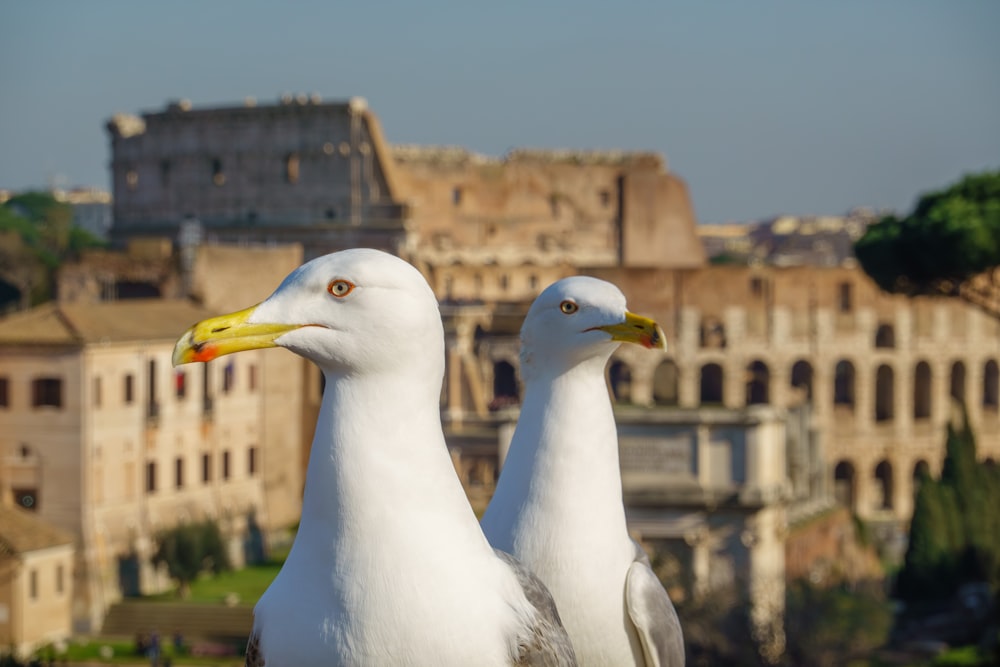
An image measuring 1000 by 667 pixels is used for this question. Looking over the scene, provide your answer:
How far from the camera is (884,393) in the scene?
141 feet

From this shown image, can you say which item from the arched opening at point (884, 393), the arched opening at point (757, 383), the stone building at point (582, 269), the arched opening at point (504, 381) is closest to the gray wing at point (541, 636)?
the stone building at point (582, 269)

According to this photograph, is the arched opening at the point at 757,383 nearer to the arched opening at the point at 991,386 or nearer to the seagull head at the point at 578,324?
the arched opening at the point at 991,386

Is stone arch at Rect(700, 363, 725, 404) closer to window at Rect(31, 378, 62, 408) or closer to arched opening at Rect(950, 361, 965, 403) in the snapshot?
arched opening at Rect(950, 361, 965, 403)

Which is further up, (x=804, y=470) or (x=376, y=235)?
(x=376, y=235)

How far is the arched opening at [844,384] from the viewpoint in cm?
4256

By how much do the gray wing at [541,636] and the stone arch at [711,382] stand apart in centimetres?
3894

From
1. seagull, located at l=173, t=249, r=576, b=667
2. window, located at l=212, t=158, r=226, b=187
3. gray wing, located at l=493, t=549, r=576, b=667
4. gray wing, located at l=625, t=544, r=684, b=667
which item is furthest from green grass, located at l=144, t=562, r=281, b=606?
seagull, located at l=173, t=249, r=576, b=667

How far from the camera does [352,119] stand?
140 feet

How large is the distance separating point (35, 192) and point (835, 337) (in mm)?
31980

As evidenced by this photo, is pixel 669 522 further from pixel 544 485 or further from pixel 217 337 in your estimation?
pixel 217 337

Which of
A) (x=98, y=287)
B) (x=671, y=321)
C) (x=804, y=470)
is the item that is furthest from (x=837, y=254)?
(x=804, y=470)

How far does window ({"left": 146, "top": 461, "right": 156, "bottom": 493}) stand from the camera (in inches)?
1073

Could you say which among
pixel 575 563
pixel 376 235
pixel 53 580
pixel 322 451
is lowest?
pixel 53 580

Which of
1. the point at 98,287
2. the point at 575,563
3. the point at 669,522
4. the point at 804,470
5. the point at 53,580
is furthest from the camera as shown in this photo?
the point at 98,287
